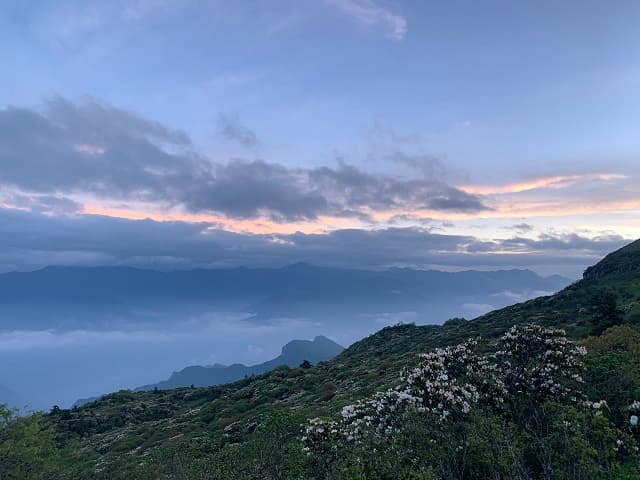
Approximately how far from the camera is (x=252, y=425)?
39656 millimetres

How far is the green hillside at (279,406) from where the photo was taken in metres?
17.6

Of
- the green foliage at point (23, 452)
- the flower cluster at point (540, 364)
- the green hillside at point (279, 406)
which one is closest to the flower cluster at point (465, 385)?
the flower cluster at point (540, 364)

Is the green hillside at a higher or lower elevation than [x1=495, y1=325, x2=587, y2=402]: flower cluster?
lower

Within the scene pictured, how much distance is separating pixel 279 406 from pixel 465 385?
36285mm

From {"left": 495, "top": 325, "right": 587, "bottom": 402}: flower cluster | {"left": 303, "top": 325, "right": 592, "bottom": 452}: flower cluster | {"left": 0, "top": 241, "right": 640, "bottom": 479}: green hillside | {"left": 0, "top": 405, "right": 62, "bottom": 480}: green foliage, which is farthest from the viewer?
{"left": 0, "top": 405, "right": 62, "bottom": 480}: green foliage

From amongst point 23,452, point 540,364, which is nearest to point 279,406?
point 23,452

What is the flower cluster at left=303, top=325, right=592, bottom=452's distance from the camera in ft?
50.5

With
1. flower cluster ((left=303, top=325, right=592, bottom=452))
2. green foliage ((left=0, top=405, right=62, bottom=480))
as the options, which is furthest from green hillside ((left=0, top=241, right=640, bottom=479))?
flower cluster ((left=303, top=325, right=592, bottom=452))

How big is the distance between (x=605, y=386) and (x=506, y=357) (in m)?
3.85

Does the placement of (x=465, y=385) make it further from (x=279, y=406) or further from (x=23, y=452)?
(x=279, y=406)

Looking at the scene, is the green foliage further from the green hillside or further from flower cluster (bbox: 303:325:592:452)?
flower cluster (bbox: 303:325:592:452)

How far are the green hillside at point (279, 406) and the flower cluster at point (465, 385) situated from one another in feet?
4.24

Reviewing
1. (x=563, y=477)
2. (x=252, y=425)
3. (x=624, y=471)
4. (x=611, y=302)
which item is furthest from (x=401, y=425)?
(x=611, y=302)

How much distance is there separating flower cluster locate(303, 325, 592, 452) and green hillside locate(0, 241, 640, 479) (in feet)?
4.24
